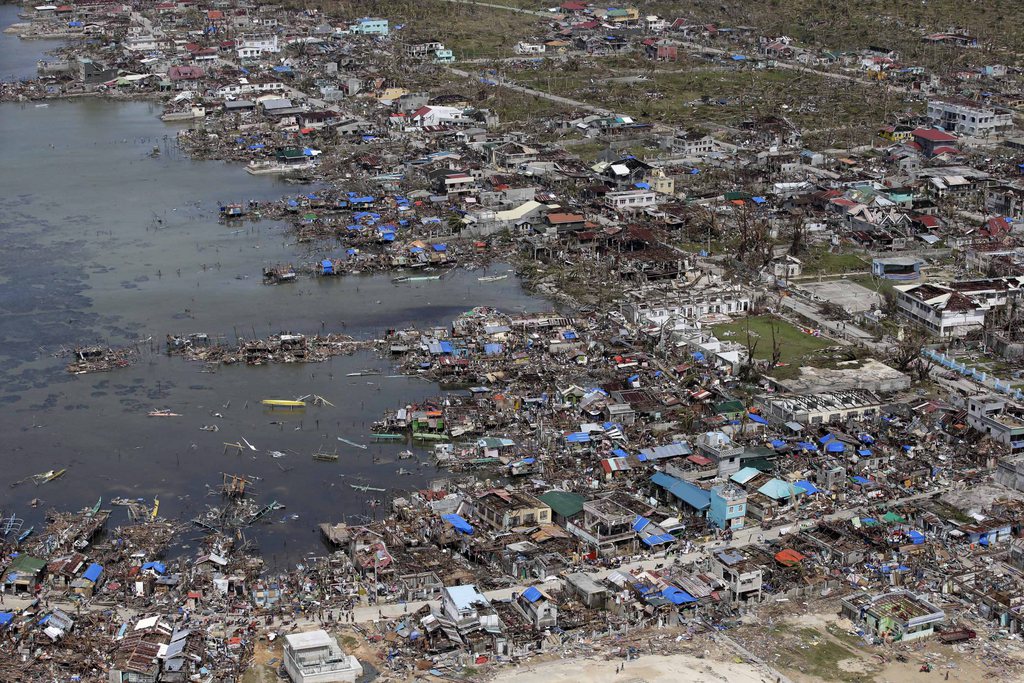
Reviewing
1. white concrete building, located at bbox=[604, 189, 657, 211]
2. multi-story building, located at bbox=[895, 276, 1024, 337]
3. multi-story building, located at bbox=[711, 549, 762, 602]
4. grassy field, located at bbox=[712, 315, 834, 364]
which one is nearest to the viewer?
multi-story building, located at bbox=[711, 549, 762, 602]

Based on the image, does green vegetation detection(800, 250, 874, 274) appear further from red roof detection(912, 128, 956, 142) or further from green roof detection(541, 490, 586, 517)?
green roof detection(541, 490, 586, 517)

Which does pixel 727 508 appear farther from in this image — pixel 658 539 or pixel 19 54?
pixel 19 54

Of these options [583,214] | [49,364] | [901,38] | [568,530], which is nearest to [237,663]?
[568,530]

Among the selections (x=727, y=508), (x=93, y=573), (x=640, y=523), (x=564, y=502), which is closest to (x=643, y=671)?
(x=640, y=523)

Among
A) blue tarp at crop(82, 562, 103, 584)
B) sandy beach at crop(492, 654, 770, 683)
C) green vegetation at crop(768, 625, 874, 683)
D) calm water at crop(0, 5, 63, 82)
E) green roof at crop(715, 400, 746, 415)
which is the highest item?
calm water at crop(0, 5, 63, 82)

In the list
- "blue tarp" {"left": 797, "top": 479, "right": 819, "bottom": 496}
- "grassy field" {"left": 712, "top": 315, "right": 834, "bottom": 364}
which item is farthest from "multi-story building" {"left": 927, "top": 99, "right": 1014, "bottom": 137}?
"blue tarp" {"left": 797, "top": 479, "right": 819, "bottom": 496}

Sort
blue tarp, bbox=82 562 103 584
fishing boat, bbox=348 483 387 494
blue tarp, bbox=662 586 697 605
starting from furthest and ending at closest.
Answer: fishing boat, bbox=348 483 387 494 < blue tarp, bbox=82 562 103 584 < blue tarp, bbox=662 586 697 605

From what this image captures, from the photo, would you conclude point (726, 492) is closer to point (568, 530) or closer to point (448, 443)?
point (568, 530)
